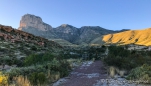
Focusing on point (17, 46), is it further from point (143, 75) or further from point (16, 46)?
point (143, 75)

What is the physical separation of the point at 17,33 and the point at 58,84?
127 feet

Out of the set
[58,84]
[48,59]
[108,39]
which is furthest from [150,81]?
[108,39]

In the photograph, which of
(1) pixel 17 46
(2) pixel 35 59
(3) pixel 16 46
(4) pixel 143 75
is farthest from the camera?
(1) pixel 17 46

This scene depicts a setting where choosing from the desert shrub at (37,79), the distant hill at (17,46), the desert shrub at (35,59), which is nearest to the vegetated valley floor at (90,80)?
the desert shrub at (37,79)

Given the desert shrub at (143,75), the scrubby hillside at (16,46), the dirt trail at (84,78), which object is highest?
the scrubby hillside at (16,46)

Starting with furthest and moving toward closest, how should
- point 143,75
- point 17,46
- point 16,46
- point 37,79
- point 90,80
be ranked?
point 17,46 < point 16,46 < point 90,80 < point 143,75 < point 37,79

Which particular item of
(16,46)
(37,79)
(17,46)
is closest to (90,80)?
(37,79)

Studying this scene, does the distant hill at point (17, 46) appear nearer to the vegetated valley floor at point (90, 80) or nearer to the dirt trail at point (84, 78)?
the dirt trail at point (84, 78)

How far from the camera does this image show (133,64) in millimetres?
18719

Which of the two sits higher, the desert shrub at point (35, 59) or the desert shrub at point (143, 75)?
the desert shrub at point (35, 59)

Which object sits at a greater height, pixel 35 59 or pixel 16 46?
pixel 16 46

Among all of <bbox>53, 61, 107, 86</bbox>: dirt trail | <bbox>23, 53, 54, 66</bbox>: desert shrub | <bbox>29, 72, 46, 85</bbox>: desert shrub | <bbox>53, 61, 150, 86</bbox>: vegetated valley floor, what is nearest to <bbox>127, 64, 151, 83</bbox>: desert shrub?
<bbox>53, 61, 150, 86</bbox>: vegetated valley floor

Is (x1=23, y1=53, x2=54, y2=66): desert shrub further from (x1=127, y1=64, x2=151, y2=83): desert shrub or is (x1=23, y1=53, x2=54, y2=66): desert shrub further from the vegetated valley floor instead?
(x1=127, y1=64, x2=151, y2=83): desert shrub

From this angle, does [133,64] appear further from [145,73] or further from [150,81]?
[150,81]
